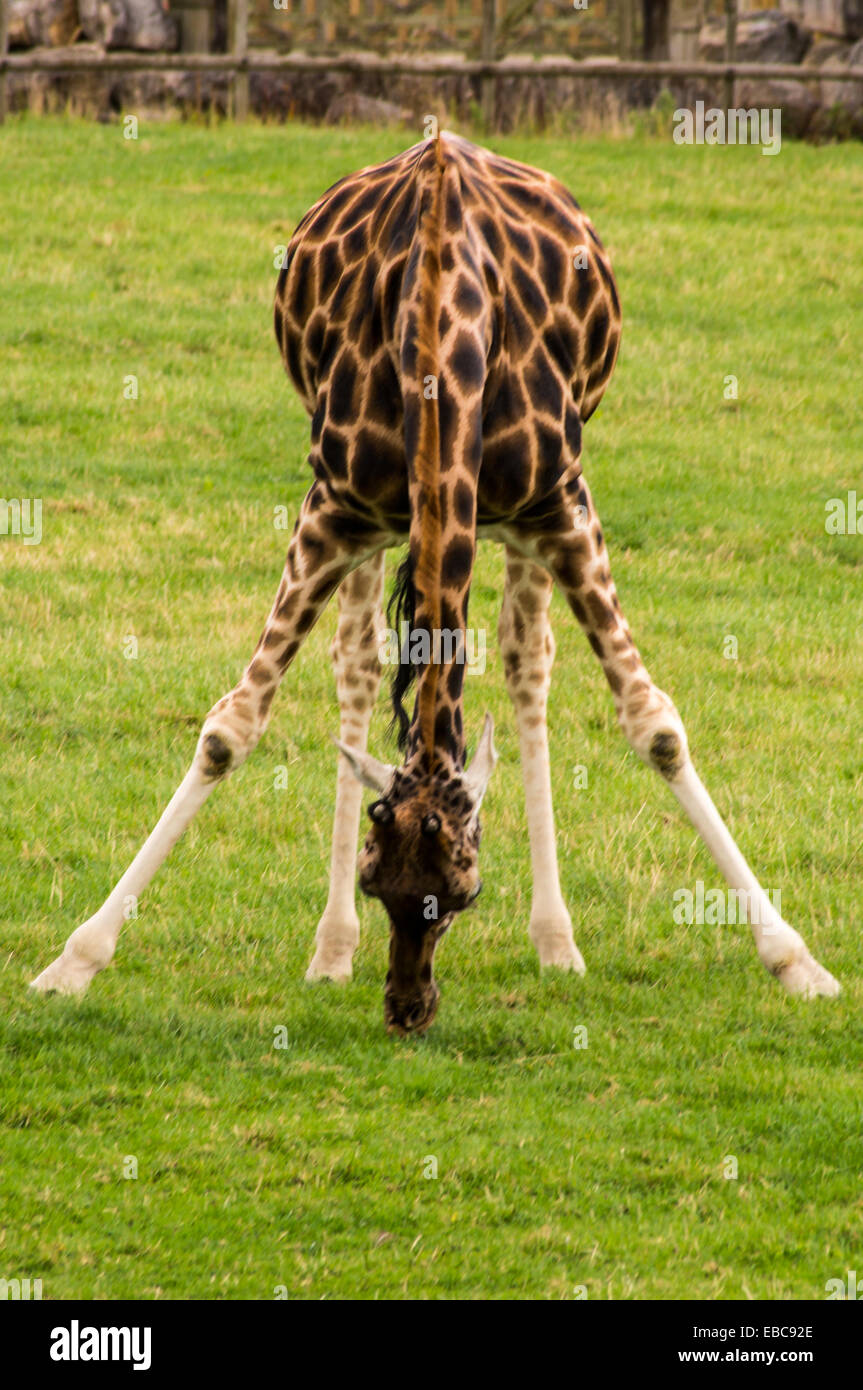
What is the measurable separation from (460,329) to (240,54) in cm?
1946

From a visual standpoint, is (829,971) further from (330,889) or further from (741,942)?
(330,889)

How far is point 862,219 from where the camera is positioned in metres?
19.7

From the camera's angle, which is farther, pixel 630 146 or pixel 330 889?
pixel 630 146

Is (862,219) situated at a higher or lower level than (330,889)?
higher

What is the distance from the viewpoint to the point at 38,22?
25719 mm

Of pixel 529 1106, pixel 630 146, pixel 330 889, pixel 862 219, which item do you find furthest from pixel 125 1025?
pixel 630 146

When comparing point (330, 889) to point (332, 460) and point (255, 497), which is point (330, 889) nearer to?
point (332, 460)

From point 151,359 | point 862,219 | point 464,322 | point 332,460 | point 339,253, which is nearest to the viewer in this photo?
point 464,322

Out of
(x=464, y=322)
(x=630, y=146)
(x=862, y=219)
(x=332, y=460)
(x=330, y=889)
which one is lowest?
(x=330, y=889)

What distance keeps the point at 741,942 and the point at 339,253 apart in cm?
315

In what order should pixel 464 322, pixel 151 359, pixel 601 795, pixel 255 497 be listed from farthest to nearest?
1. pixel 151 359
2. pixel 255 497
3. pixel 601 795
4. pixel 464 322

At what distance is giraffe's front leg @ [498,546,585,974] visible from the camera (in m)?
7.18

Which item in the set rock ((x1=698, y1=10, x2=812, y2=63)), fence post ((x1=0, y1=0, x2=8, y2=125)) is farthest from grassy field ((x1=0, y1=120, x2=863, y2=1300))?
rock ((x1=698, y1=10, x2=812, y2=63))

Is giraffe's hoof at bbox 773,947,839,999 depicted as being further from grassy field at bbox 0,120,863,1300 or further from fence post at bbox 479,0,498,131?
fence post at bbox 479,0,498,131
